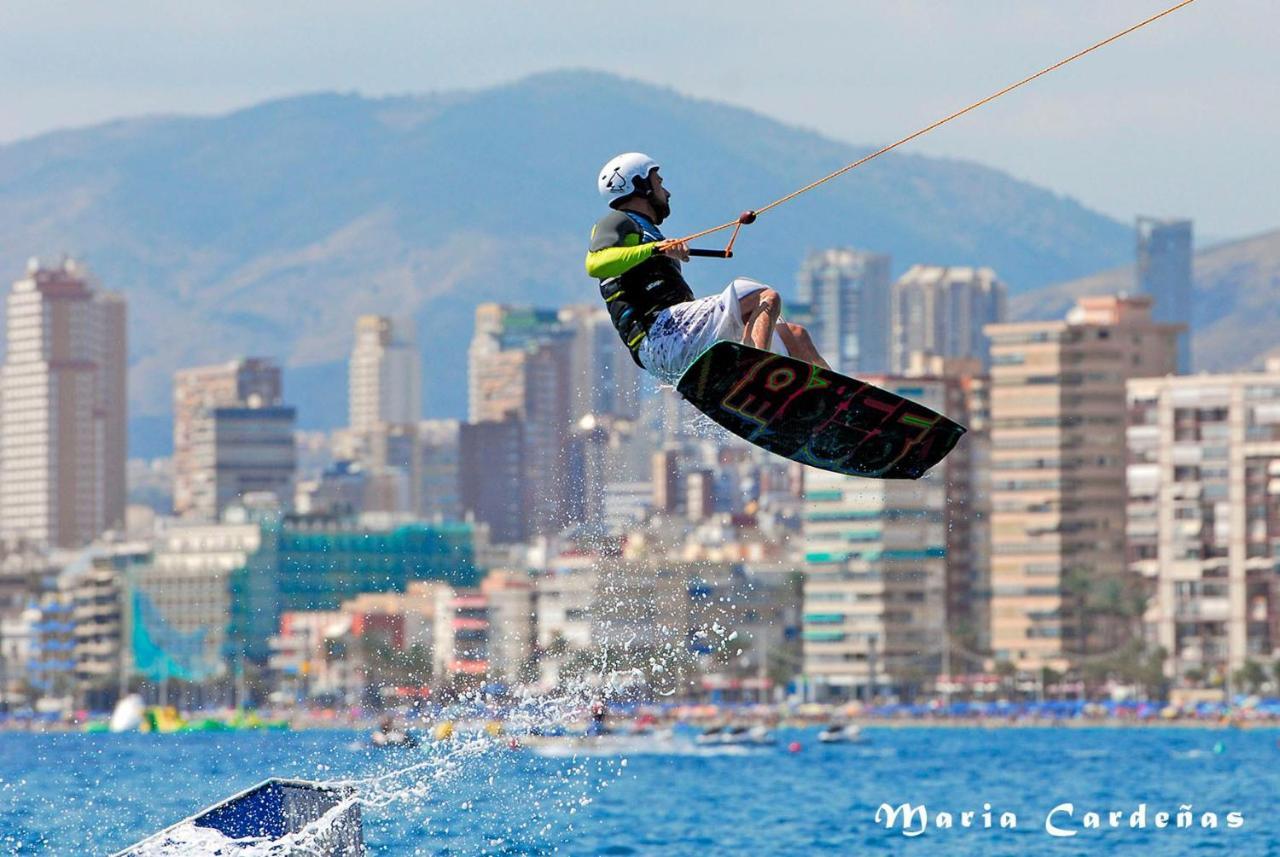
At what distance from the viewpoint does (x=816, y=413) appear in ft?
72.3

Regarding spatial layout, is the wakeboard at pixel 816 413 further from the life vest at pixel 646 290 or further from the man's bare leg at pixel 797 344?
the life vest at pixel 646 290

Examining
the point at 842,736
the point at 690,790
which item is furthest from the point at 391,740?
the point at 842,736

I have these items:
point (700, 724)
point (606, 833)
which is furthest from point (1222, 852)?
point (700, 724)

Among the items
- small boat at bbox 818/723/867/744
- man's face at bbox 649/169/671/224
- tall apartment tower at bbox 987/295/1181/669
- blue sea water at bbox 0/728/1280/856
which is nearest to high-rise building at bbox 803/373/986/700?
tall apartment tower at bbox 987/295/1181/669

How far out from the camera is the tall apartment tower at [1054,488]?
157625 mm

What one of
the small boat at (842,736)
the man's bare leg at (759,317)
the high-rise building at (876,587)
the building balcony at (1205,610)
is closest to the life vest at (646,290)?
the man's bare leg at (759,317)

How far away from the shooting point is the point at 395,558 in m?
187

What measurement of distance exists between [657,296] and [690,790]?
5809 centimetres

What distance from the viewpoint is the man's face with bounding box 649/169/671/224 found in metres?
21.9

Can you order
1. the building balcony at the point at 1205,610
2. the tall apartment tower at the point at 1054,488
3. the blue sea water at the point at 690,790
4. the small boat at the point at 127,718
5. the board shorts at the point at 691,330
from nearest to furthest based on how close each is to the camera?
the board shorts at the point at 691,330, the blue sea water at the point at 690,790, the building balcony at the point at 1205,610, the small boat at the point at 127,718, the tall apartment tower at the point at 1054,488

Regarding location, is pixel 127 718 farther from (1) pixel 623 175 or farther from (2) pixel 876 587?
(1) pixel 623 175

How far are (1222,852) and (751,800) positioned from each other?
24153mm

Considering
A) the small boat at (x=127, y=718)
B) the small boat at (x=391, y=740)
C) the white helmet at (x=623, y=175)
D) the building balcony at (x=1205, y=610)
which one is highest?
the white helmet at (x=623, y=175)

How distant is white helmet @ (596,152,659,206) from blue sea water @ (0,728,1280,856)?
26.6 feet
